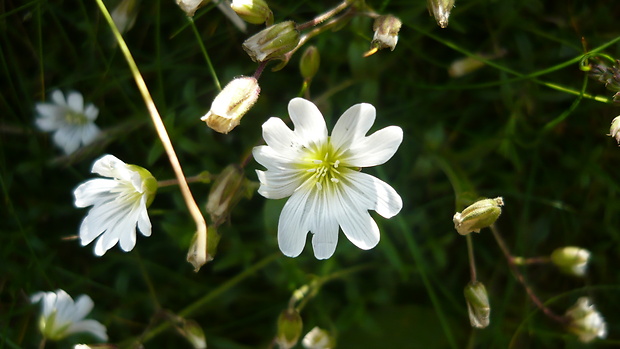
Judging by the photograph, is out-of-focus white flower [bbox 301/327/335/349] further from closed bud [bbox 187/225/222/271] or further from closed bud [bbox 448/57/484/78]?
closed bud [bbox 448/57/484/78]

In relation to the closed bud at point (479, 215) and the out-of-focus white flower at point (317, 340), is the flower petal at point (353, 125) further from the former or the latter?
the out-of-focus white flower at point (317, 340)

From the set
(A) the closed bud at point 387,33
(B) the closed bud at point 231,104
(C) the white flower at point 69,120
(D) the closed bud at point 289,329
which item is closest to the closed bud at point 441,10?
(A) the closed bud at point 387,33

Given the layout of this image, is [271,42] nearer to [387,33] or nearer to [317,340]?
[387,33]

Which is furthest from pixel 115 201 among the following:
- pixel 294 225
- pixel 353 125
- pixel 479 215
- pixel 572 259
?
pixel 572 259

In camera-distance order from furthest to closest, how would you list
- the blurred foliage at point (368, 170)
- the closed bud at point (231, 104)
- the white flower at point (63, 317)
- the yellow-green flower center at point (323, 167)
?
1. the blurred foliage at point (368, 170)
2. the white flower at point (63, 317)
3. the yellow-green flower center at point (323, 167)
4. the closed bud at point (231, 104)

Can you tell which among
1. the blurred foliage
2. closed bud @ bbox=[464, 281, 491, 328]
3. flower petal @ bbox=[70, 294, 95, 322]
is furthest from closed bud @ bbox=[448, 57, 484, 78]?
flower petal @ bbox=[70, 294, 95, 322]

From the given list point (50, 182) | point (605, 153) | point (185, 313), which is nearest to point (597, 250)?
point (605, 153)
